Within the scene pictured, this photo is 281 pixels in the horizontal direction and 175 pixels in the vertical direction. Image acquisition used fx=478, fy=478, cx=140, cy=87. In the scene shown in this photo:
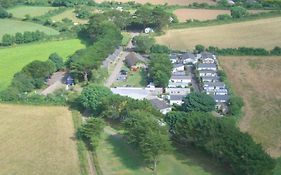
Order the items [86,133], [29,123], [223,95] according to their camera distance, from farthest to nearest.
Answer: [223,95]
[29,123]
[86,133]

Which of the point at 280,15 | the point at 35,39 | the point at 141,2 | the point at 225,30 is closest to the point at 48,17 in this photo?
the point at 35,39

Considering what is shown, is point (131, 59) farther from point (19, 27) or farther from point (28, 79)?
point (19, 27)

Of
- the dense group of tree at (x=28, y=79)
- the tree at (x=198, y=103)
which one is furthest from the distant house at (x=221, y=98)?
the dense group of tree at (x=28, y=79)

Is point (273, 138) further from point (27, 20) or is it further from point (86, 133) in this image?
point (27, 20)

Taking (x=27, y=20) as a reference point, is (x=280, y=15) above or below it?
above

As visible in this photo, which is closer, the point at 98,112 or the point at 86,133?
the point at 86,133

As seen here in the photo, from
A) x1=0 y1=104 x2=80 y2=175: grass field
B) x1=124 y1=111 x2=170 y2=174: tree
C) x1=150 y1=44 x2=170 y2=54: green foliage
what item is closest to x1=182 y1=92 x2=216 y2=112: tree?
x1=124 y1=111 x2=170 y2=174: tree
